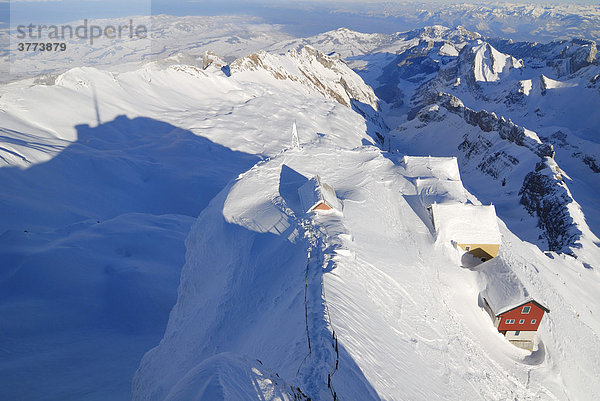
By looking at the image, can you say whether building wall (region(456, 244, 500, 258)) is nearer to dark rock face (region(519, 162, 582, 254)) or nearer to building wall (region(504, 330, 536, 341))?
building wall (region(504, 330, 536, 341))

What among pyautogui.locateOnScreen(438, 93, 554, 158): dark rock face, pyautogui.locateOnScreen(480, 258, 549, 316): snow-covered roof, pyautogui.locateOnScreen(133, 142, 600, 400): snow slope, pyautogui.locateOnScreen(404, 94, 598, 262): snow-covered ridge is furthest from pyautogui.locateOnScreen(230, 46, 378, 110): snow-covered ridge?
pyautogui.locateOnScreen(480, 258, 549, 316): snow-covered roof

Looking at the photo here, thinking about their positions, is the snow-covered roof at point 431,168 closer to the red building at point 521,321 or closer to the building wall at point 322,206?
the building wall at point 322,206

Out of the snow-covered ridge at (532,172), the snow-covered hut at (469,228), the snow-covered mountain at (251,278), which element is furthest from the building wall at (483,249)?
the snow-covered ridge at (532,172)

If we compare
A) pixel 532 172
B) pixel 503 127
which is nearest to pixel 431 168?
A: pixel 532 172

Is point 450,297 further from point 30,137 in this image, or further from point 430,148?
point 430,148

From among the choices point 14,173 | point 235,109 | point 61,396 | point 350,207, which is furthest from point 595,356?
point 235,109
